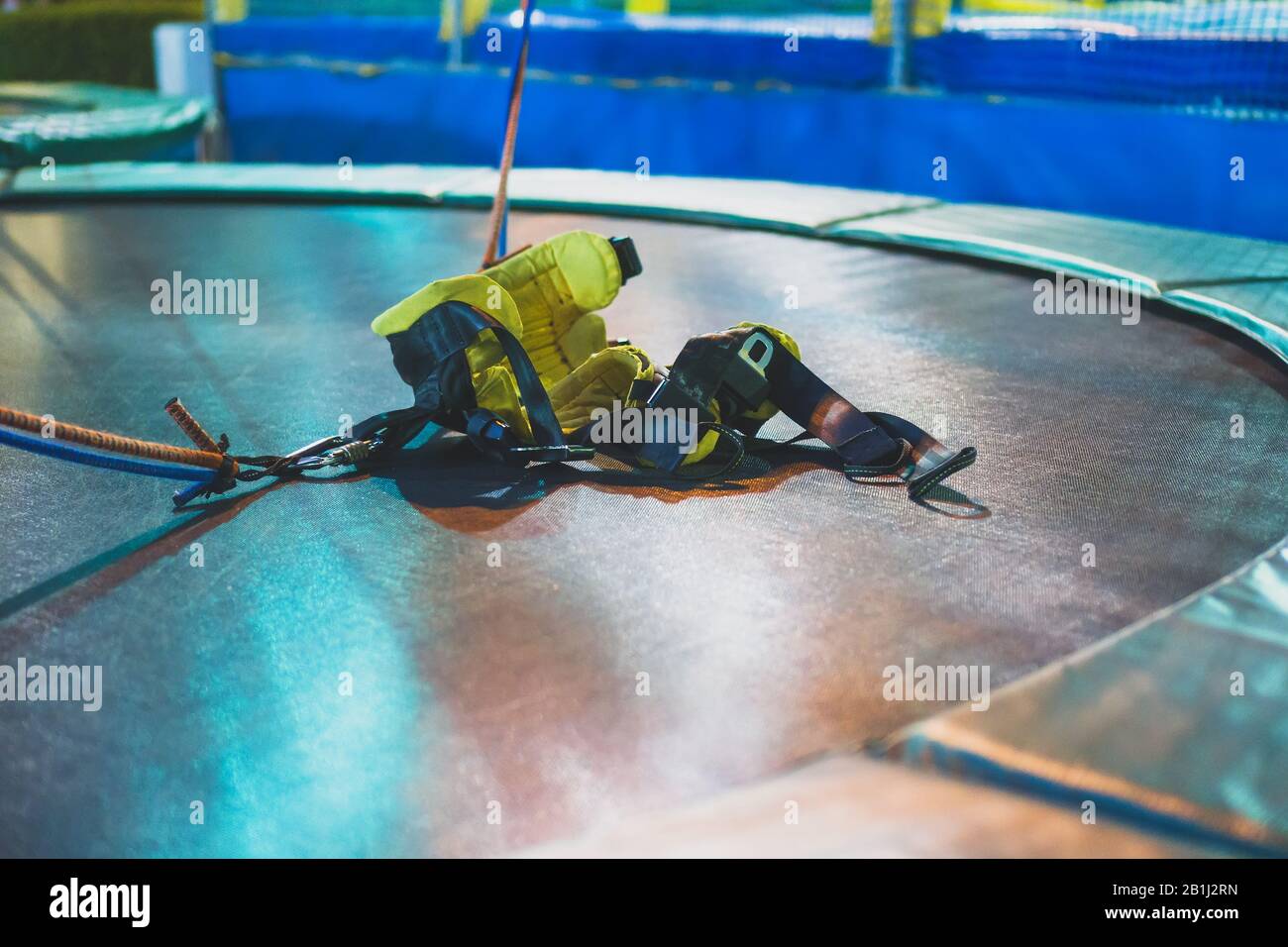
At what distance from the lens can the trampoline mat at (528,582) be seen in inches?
39.5

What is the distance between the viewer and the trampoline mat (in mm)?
1003

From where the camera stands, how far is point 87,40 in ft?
28.5

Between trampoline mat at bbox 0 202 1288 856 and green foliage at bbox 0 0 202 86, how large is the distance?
7.23m

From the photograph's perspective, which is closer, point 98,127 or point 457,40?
point 98,127

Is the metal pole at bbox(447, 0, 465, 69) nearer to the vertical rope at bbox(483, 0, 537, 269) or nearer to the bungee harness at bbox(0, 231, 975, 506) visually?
the vertical rope at bbox(483, 0, 537, 269)

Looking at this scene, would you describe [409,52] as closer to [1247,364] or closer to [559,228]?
[559,228]

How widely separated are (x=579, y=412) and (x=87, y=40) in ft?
27.9

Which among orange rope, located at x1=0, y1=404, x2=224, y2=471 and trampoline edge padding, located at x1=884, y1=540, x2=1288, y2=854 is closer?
trampoline edge padding, located at x1=884, y1=540, x2=1288, y2=854

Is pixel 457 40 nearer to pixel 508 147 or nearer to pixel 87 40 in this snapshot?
pixel 508 147

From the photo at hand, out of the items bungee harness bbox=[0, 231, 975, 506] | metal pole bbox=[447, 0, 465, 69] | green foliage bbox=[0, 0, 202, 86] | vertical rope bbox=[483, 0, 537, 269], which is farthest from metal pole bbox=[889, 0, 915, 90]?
green foliage bbox=[0, 0, 202, 86]

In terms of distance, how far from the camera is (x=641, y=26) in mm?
4711

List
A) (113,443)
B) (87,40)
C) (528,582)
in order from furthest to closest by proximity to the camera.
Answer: (87,40) → (113,443) → (528,582)

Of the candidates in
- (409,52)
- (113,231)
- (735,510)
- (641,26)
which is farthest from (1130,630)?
(409,52)

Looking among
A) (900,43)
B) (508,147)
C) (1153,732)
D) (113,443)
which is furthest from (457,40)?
(1153,732)
